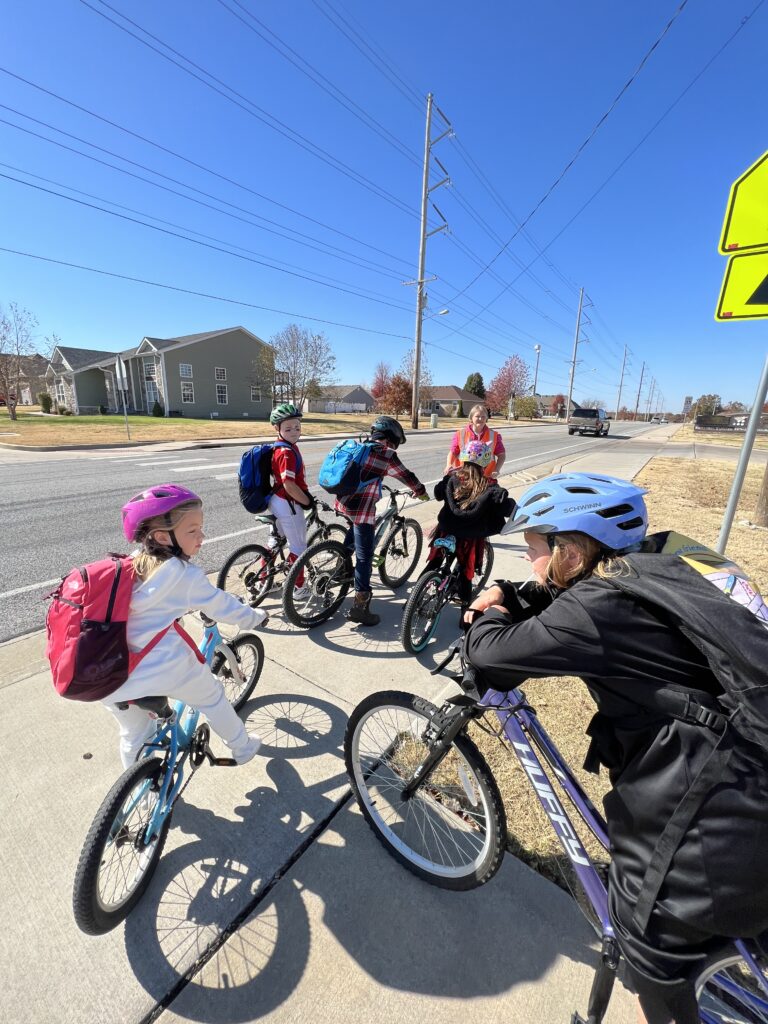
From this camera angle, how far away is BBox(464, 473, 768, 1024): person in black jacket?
1.00 metres

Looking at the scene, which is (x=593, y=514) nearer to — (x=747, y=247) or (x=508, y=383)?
(x=747, y=247)

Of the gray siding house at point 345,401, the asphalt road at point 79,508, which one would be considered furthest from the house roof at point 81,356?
the asphalt road at point 79,508

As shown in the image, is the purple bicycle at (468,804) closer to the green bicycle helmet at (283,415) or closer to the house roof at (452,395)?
the green bicycle helmet at (283,415)

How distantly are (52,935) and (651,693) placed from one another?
2201 mm

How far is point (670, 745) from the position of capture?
1083 mm

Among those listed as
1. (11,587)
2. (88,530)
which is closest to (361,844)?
(11,587)

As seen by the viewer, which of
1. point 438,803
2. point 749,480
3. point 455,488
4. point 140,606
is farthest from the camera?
point 749,480

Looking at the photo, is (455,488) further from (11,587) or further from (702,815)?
(11,587)

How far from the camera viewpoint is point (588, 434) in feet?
114

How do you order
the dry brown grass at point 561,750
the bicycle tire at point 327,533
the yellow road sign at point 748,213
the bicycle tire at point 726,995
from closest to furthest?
the bicycle tire at point 726,995
the dry brown grass at point 561,750
the yellow road sign at point 748,213
the bicycle tire at point 327,533

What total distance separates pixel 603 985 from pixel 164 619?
1901 mm

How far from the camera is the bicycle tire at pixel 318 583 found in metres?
3.60

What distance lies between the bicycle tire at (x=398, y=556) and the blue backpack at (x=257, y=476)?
4.38ft

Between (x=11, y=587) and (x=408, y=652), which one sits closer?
(x=408, y=652)
